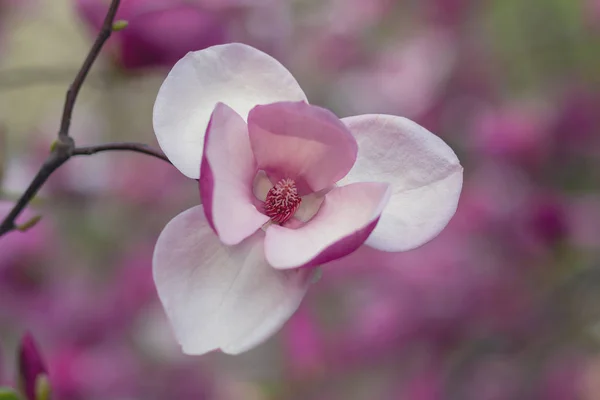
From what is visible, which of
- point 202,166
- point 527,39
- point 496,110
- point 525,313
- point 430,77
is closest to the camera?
point 202,166

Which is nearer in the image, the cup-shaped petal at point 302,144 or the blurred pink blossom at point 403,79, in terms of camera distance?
the cup-shaped petal at point 302,144

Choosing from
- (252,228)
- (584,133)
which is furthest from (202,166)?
(584,133)

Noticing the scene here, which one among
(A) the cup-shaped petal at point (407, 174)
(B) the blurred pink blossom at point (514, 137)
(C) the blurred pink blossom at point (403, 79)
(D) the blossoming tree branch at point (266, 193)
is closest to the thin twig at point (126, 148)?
(D) the blossoming tree branch at point (266, 193)

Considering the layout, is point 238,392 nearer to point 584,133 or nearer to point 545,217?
point 545,217

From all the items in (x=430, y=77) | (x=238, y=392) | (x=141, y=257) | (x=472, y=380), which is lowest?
(x=238, y=392)

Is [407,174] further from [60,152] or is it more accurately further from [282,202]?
[60,152]

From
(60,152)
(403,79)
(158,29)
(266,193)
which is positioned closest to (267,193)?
(266,193)

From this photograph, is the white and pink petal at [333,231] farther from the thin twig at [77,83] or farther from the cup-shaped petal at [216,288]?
the thin twig at [77,83]

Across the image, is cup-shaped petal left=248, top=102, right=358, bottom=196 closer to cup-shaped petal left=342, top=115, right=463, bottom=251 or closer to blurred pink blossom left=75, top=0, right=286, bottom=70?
cup-shaped petal left=342, top=115, right=463, bottom=251
